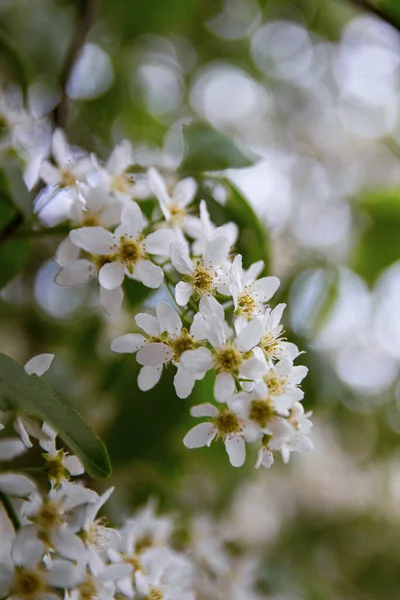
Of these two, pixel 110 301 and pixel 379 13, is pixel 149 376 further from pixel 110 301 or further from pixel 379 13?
pixel 379 13

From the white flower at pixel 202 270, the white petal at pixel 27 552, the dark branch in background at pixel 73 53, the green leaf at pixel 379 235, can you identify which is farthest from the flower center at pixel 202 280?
the green leaf at pixel 379 235

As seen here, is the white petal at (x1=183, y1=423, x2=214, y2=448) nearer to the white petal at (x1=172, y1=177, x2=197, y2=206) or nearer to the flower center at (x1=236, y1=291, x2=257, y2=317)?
the flower center at (x1=236, y1=291, x2=257, y2=317)

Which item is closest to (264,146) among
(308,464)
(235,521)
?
(308,464)

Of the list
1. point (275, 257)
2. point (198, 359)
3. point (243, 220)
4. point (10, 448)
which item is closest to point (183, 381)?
point (198, 359)

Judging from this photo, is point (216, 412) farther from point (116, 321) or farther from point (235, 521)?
point (235, 521)

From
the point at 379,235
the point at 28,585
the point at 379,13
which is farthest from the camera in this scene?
the point at 379,235

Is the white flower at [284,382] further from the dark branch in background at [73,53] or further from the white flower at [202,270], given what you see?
the dark branch in background at [73,53]
